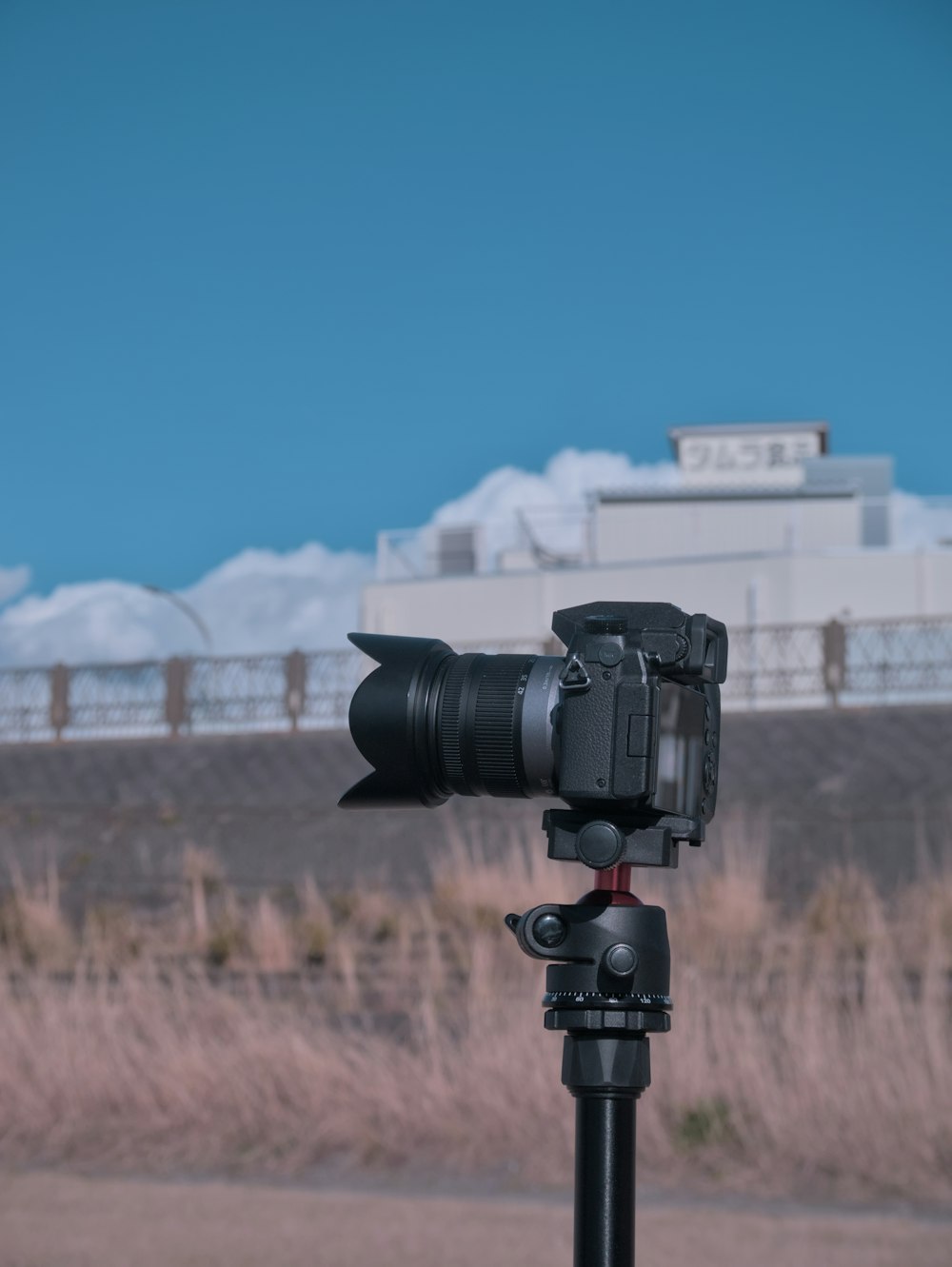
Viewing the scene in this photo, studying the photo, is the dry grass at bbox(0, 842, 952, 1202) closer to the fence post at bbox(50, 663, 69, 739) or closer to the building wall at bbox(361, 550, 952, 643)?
the fence post at bbox(50, 663, 69, 739)

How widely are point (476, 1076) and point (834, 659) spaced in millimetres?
14707

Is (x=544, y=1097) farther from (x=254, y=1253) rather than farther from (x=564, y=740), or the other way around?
(x=564, y=740)

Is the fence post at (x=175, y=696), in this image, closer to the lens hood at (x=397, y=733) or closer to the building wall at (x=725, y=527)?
the building wall at (x=725, y=527)

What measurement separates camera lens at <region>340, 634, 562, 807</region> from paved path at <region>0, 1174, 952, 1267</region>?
2.72 meters

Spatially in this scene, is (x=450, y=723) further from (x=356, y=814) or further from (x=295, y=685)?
(x=295, y=685)

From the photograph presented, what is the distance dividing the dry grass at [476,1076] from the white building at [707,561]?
18078mm

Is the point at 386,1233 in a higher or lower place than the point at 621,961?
lower

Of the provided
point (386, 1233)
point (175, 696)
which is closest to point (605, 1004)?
point (386, 1233)

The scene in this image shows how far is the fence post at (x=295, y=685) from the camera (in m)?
20.4

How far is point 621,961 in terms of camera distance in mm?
1910

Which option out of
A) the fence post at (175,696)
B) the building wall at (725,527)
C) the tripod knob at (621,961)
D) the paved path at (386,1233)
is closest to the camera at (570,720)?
the tripod knob at (621,961)

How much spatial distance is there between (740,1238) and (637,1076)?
2840 mm

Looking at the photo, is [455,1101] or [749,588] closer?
[455,1101]

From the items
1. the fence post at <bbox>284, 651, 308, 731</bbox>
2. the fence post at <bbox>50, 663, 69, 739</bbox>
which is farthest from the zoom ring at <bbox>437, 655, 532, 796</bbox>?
the fence post at <bbox>50, 663, 69, 739</bbox>
